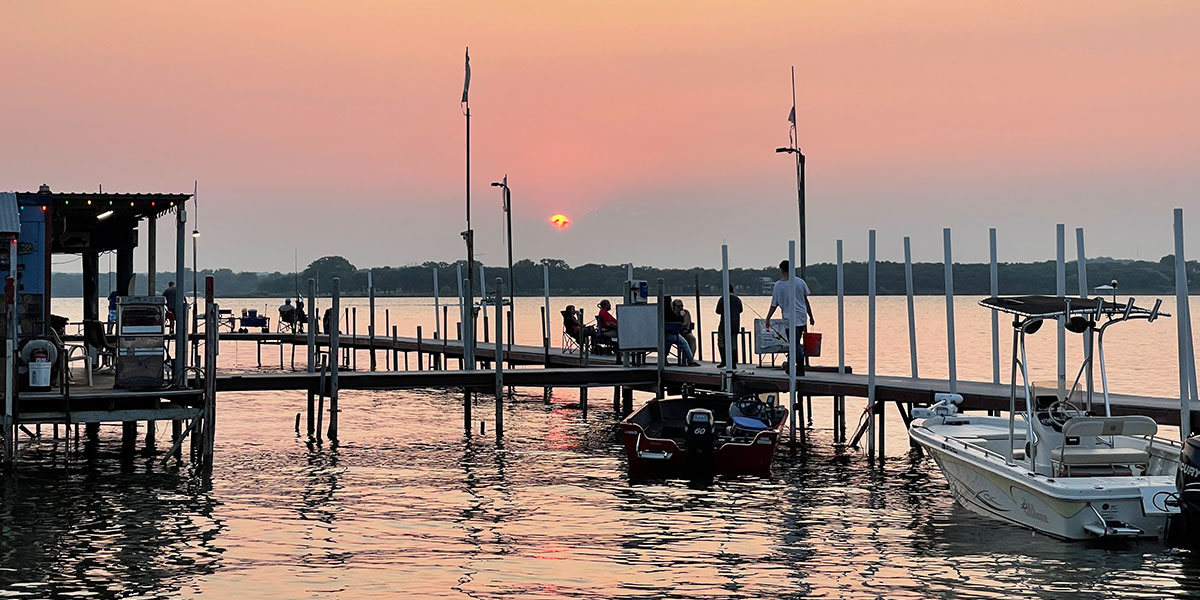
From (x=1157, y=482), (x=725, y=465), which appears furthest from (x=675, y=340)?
(x=1157, y=482)

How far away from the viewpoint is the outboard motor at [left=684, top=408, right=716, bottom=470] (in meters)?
19.6

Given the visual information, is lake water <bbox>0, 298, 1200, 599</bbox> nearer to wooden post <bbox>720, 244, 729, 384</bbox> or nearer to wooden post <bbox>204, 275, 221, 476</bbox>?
wooden post <bbox>204, 275, 221, 476</bbox>

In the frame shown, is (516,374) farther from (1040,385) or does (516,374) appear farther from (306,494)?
(1040,385)

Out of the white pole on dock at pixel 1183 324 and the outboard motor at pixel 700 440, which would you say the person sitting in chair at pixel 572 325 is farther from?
the white pole on dock at pixel 1183 324

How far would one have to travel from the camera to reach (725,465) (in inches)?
790

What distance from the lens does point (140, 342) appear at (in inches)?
776

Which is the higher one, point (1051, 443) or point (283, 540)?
point (1051, 443)

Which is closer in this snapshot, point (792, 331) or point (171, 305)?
point (792, 331)

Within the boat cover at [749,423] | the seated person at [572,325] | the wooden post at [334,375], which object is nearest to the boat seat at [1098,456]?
the boat cover at [749,423]

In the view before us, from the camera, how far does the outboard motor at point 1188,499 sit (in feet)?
41.9

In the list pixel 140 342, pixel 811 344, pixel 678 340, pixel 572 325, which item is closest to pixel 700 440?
pixel 811 344

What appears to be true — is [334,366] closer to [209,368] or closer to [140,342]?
[209,368]

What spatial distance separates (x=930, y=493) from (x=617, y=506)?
4.83 m

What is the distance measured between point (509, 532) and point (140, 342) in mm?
7243
